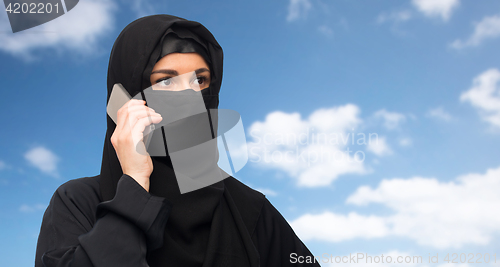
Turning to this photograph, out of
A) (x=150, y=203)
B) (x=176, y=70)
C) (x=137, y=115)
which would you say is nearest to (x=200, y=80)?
(x=176, y=70)

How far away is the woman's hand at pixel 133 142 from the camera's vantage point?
1.80m

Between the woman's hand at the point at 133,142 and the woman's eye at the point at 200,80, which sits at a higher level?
the woman's eye at the point at 200,80

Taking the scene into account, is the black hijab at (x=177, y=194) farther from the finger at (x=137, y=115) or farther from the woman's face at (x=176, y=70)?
the finger at (x=137, y=115)

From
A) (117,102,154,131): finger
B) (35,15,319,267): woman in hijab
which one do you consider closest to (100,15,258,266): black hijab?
(35,15,319,267): woman in hijab

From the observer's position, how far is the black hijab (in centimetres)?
196

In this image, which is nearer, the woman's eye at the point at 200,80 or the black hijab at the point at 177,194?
the black hijab at the point at 177,194

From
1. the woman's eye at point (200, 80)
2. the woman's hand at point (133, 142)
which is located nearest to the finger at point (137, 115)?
the woman's hand at point (133, 142)

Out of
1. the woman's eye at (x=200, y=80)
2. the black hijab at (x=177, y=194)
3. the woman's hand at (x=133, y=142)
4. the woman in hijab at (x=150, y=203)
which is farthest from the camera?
the woman's eye at (x=200, y=80)

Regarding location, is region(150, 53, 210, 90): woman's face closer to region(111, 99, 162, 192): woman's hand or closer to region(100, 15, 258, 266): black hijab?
region(100, 15, 258, 266): black hijab

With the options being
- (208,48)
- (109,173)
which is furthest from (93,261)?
(208,48)

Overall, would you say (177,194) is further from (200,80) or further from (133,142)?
(200,80)

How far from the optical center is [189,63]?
Answer: 6.74ft

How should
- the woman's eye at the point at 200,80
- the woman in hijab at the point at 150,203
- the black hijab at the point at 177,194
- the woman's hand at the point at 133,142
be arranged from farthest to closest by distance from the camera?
1. the woman's eye at the point at 200,80
2. the black hijab at the point at 177,194
3. the woman's hand at the point at 133,142
4. the woman in hijab at the point at 150,203

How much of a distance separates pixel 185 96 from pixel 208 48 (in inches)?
12.8
